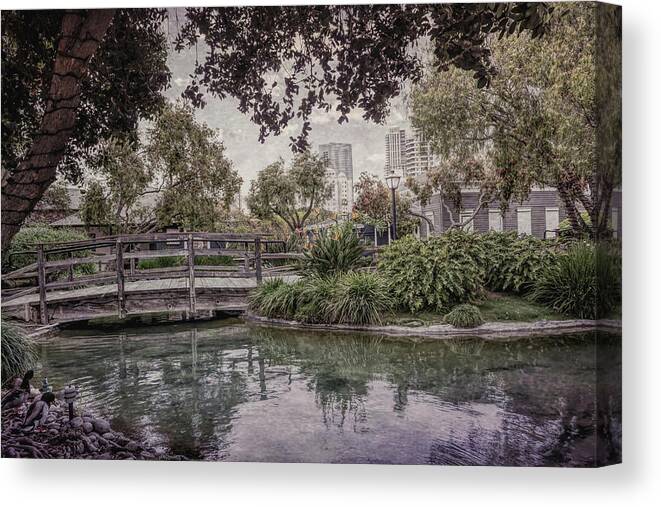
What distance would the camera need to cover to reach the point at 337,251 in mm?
4270

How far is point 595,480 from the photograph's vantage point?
3.90m

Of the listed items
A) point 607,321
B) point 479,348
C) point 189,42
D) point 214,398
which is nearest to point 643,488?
point 607,321

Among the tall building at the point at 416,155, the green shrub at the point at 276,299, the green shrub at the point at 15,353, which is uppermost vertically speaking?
the tall building at the point at 416,155

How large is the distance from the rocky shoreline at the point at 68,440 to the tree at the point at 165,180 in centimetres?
145

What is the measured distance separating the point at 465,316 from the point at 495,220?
0.71 m

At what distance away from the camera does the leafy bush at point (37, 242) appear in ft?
14.3

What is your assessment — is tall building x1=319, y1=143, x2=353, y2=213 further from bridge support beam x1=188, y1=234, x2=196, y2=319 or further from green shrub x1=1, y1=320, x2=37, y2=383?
green shrub x1=1, y1=320, x2=37, y2=383

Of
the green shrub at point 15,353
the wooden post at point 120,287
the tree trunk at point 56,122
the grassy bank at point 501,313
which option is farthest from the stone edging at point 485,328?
the tree trunk at point 56,122

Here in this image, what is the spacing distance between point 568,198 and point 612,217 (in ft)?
1.06

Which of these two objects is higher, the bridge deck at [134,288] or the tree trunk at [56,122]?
the tree trunk at [56,122]

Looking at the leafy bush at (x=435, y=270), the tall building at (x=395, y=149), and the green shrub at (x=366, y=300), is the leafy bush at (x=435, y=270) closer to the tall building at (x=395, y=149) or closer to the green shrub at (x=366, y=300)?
the green shrub at (x=366, y=300)

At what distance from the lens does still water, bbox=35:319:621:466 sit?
3.94 meters

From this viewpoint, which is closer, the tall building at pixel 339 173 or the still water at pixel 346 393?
the still water at pixel 346 393

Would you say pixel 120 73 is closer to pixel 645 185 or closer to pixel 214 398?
pixel 214 398
